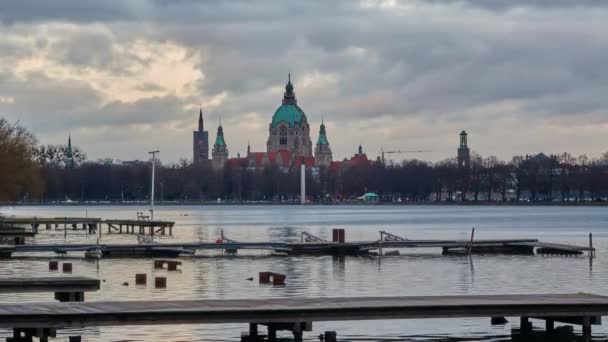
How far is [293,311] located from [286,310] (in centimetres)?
16

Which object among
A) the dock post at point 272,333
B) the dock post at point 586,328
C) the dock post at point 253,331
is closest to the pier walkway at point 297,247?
the dock post at point 253,331

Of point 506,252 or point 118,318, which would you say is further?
point 506,252

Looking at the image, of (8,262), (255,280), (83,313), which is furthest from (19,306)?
(8,262)

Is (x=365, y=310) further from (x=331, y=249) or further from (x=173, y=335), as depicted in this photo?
(x=331, y=249)

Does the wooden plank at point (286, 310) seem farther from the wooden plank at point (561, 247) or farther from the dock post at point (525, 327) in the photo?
the wooden plank at point (561, 247)

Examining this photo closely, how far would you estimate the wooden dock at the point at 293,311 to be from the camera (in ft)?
95.6

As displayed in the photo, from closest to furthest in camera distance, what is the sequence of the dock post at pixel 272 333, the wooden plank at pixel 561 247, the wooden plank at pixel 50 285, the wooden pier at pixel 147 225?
1. the dock post at pixel 272 333
2. the wooden plank at pixel 50 285
3. the wooden plank at pixel 561 247
4. the wooden pier at pixel 147 225

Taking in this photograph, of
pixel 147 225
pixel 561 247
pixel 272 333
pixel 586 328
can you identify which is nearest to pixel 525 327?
pixel 586 328

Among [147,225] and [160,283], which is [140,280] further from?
[147,225]

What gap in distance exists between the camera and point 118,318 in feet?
96.3

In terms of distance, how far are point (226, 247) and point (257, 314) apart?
1520 inches

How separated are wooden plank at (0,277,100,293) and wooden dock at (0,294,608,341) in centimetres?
432

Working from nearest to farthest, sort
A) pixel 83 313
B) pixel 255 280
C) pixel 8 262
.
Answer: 1. pixel 83 313
2. pixel 255 280
3. pixel 8 262

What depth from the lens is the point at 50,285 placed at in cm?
3606
